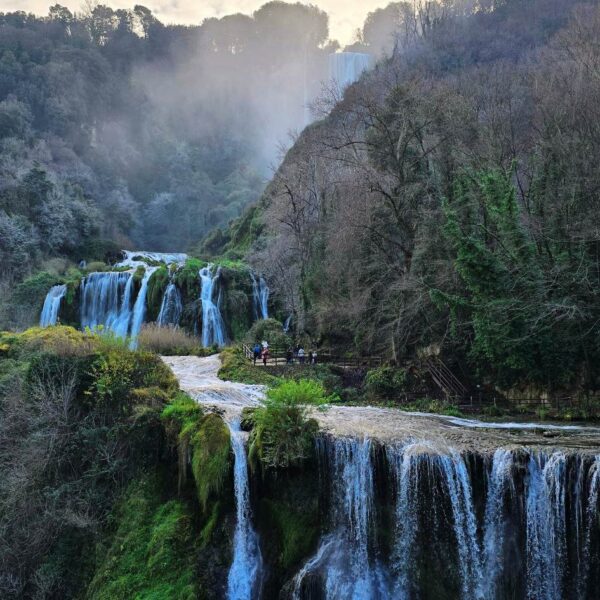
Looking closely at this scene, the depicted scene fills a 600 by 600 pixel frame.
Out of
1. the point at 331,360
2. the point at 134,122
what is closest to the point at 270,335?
the point at 331,360

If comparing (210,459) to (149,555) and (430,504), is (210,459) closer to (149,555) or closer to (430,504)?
(149,555)

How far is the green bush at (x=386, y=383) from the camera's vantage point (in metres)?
21.8

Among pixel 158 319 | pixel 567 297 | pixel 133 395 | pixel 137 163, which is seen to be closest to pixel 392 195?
pixel 567 297

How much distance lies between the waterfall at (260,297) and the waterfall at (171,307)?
16.8 ft

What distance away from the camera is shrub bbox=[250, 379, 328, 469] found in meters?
13.6

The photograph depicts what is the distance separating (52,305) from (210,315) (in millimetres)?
11289

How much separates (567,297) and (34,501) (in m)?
16.3

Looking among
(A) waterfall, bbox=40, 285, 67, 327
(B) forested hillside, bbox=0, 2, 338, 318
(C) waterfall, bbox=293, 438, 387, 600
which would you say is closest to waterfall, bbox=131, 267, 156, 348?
(A) waterfall, bbox=40, 285, 67, 327

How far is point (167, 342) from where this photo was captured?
31000 millimetres

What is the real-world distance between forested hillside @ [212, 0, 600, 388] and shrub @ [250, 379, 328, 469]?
25.6ft

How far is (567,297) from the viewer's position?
16484 millimetres

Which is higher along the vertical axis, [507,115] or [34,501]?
[507,115]

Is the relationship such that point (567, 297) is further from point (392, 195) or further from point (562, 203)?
point (392, 195)

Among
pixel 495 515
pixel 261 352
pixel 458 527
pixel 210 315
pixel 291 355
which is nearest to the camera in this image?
pixel 495 515
